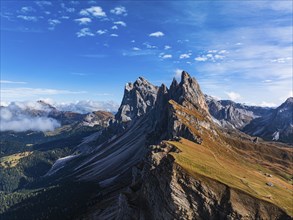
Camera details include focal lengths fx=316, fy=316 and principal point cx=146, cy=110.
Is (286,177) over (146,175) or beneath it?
beneath

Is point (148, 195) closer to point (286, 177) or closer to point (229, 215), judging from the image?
point (229, 215)

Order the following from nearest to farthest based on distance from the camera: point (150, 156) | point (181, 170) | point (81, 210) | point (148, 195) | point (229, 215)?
point (229, 215)
point (181, 170)
point (148, 195)
point (150, 156)
point (81, 210)

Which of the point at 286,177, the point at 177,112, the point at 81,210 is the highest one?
the point at 177,112

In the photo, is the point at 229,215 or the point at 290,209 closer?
the point at 229,215

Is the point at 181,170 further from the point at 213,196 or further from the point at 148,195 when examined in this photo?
the point at 148,195

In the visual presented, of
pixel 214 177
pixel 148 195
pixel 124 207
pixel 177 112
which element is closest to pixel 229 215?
pixel 214 177

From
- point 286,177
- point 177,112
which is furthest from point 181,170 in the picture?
point 286,177

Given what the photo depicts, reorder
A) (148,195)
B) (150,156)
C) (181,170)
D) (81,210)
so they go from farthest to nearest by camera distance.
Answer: (81,210)
(150,156)
(148,195)
(181,170)

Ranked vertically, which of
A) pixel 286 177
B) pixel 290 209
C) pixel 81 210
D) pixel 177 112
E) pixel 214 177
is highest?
pixel 177 112

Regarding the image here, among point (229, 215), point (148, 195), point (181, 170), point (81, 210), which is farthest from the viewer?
point (81, 210)
